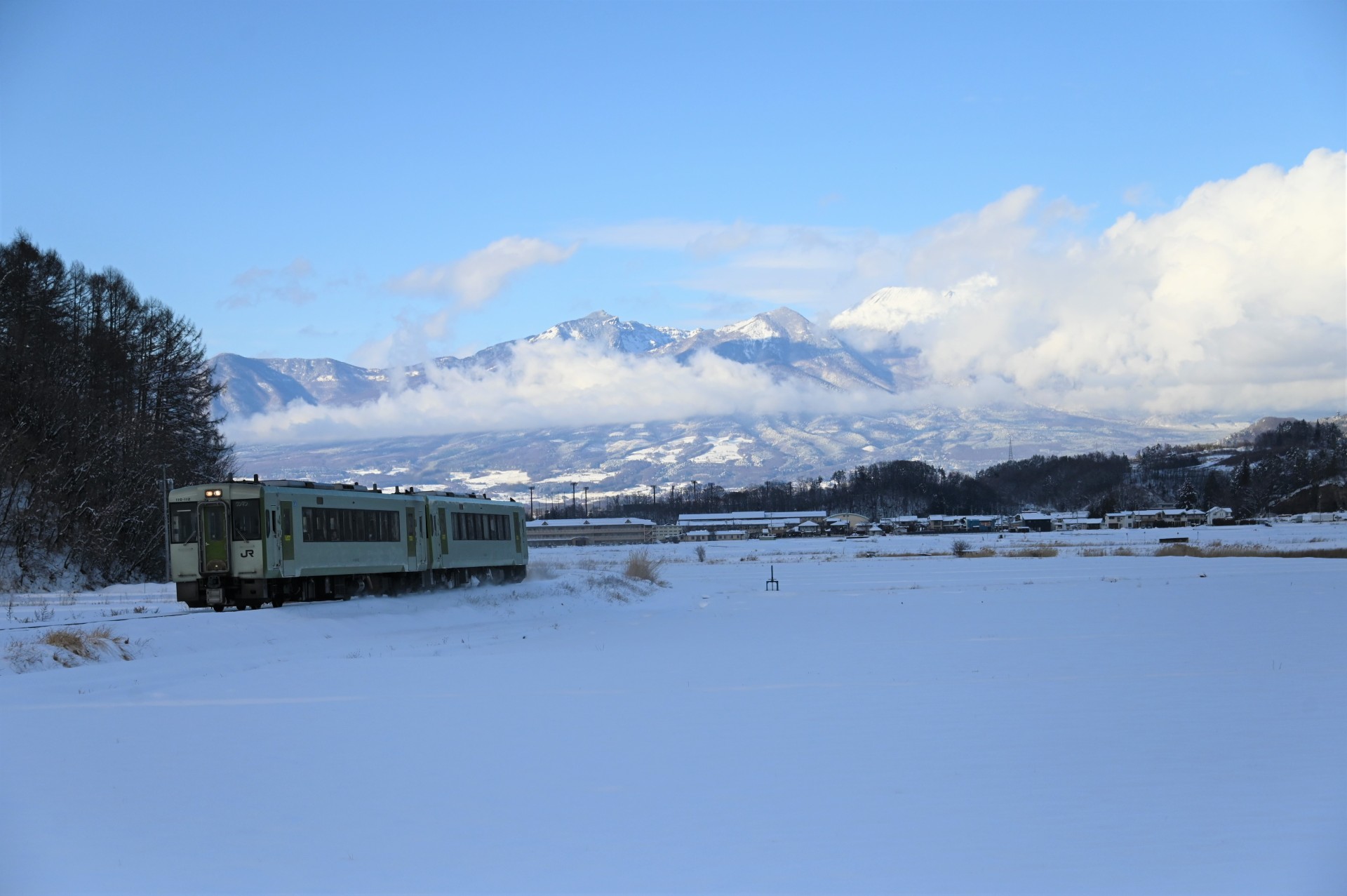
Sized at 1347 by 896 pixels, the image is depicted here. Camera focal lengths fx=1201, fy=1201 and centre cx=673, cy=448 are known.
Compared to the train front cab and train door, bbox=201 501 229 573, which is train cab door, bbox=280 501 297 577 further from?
train door, bbox=201 501 229 573

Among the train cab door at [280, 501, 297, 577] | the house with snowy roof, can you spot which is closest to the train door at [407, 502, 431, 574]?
the train cab door at [280, 501, 297, 577]

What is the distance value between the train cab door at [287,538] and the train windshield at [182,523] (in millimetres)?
2096

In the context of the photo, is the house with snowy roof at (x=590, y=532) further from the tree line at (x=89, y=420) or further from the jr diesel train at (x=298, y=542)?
the jr diesel train at (x=298, y=542)

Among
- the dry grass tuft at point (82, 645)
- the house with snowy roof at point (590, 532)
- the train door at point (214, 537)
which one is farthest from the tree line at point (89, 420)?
the house with snowy roof at point (590, 532)

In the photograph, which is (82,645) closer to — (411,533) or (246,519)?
(246,519)

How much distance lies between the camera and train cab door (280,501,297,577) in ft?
94.4

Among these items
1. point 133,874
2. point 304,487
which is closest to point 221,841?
point 133,874

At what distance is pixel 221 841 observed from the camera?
31.4ft

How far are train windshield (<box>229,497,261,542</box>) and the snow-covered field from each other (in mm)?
2622

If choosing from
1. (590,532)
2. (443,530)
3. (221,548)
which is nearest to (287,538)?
(221,548)

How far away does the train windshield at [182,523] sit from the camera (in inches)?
1136

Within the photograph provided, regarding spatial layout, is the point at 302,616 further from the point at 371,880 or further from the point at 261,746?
the point at 371,880

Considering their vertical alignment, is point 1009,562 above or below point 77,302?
below

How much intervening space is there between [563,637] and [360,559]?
7663mm
